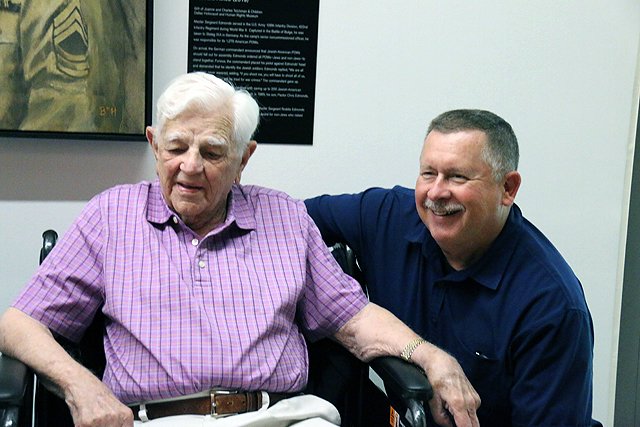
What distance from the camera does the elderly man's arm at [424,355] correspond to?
1.69 meters

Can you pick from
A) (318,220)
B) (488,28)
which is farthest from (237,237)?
(488,28)

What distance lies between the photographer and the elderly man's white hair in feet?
5.84

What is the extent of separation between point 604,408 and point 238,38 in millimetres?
1819

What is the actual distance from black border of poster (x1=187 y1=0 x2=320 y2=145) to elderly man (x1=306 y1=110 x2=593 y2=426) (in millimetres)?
553

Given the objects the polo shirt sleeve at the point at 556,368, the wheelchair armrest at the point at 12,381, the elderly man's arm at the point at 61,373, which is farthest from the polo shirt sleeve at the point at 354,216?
the wheelchair armrest at the point at 12,381

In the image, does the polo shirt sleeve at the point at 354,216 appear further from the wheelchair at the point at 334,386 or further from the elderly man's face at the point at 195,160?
the elderly man's face at the point at 195,160

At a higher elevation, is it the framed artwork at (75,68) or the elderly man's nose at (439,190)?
the framed artwork at (75,68)

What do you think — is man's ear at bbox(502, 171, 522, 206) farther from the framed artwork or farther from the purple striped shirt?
the framed artwork

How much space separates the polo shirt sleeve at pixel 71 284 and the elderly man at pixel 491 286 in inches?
30.8

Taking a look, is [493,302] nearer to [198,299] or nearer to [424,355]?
[424,355]

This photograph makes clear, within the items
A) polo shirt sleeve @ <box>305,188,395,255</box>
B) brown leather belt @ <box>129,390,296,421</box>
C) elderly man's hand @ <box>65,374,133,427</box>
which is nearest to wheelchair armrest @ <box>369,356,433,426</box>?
brown leather belt @ <box>129,390,296,421</box>

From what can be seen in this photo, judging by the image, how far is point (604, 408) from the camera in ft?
8.99

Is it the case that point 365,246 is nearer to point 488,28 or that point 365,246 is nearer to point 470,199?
point 470,199

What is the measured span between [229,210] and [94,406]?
0.60m
